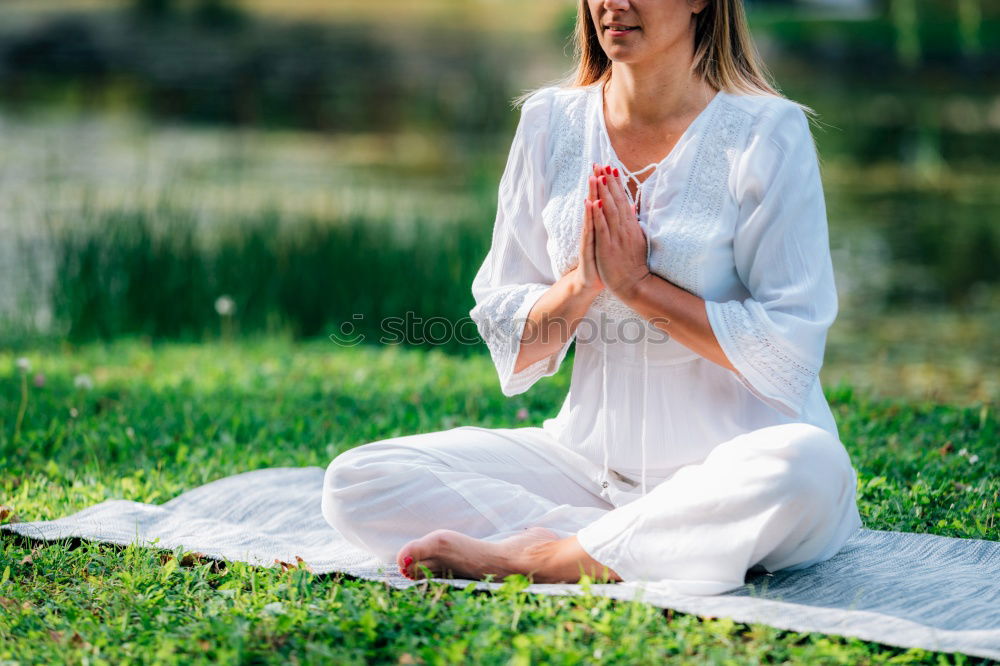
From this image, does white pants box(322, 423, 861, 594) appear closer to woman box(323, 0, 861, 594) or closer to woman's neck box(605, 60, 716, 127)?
woman box(323, 0, 861, 594)

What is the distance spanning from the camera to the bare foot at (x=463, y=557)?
7.89 ft

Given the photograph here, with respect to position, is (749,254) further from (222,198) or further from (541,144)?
(222,198)

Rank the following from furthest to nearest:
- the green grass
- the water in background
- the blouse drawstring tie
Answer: the water in background
the blouse drawstring tie
the green grass

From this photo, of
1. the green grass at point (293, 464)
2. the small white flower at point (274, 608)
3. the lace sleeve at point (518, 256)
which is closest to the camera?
the green grass at point (293, 464)

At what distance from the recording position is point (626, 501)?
8.31ft

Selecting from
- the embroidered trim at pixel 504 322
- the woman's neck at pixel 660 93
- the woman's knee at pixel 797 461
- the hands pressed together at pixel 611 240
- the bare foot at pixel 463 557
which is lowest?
the bare foot at pixel 463 557

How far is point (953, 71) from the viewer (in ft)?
57.6

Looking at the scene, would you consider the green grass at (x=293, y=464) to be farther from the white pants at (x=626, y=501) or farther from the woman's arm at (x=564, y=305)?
the woman's arm at (x=564, y=305)

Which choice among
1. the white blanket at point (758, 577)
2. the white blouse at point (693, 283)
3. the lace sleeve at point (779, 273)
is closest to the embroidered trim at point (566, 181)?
the white blouse at point (693, 283)

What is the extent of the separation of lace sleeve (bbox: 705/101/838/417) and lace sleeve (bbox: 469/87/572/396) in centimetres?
44

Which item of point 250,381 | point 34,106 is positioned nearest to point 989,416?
point 250,381

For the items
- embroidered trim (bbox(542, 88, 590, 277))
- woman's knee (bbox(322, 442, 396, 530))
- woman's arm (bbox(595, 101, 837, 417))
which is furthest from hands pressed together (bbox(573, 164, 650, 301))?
woman's knee (bbox(322, 442, 396, 530))

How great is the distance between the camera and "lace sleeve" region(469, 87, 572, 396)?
262cm

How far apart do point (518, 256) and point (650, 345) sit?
0.41m
